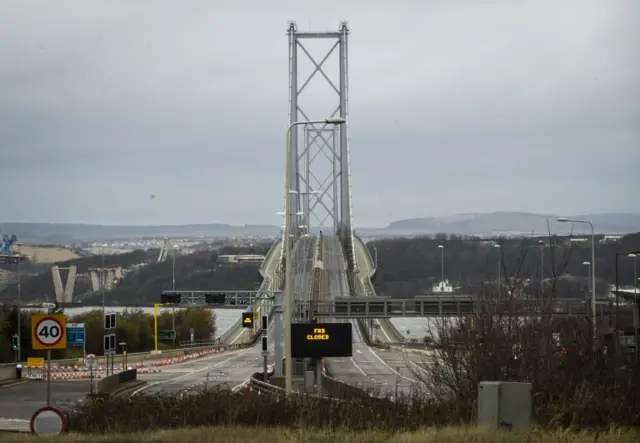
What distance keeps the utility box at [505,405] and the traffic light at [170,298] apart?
181 ft

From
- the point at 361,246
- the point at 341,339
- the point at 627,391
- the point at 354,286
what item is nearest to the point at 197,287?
the point at 361,246

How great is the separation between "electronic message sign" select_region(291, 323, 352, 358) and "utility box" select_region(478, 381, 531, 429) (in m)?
22.7

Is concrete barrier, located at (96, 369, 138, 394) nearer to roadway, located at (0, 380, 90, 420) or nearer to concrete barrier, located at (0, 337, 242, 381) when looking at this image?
roadway, located at (0, 380, 90, 420)

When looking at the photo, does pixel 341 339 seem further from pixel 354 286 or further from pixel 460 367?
pixel 354 286

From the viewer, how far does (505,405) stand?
45.6 feet

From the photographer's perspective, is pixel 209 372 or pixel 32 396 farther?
pixel 209 372

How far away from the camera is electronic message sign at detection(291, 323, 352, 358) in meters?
36.6

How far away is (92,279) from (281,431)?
4555 inches

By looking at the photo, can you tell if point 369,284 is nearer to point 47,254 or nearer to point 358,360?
point 47,254

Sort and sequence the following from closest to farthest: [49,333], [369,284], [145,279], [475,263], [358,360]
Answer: [49,333], [358,360], [475,263], [369,284], [145,279]

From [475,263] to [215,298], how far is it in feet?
126

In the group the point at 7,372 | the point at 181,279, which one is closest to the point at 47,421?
the point at 7,372

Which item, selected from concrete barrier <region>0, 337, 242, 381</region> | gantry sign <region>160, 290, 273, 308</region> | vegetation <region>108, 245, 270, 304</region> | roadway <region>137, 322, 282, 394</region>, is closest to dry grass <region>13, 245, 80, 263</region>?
vegetation <region>108, 245, 270, 304</region>

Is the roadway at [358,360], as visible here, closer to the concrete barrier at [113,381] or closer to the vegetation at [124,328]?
the concrete barrier at [113,381]
